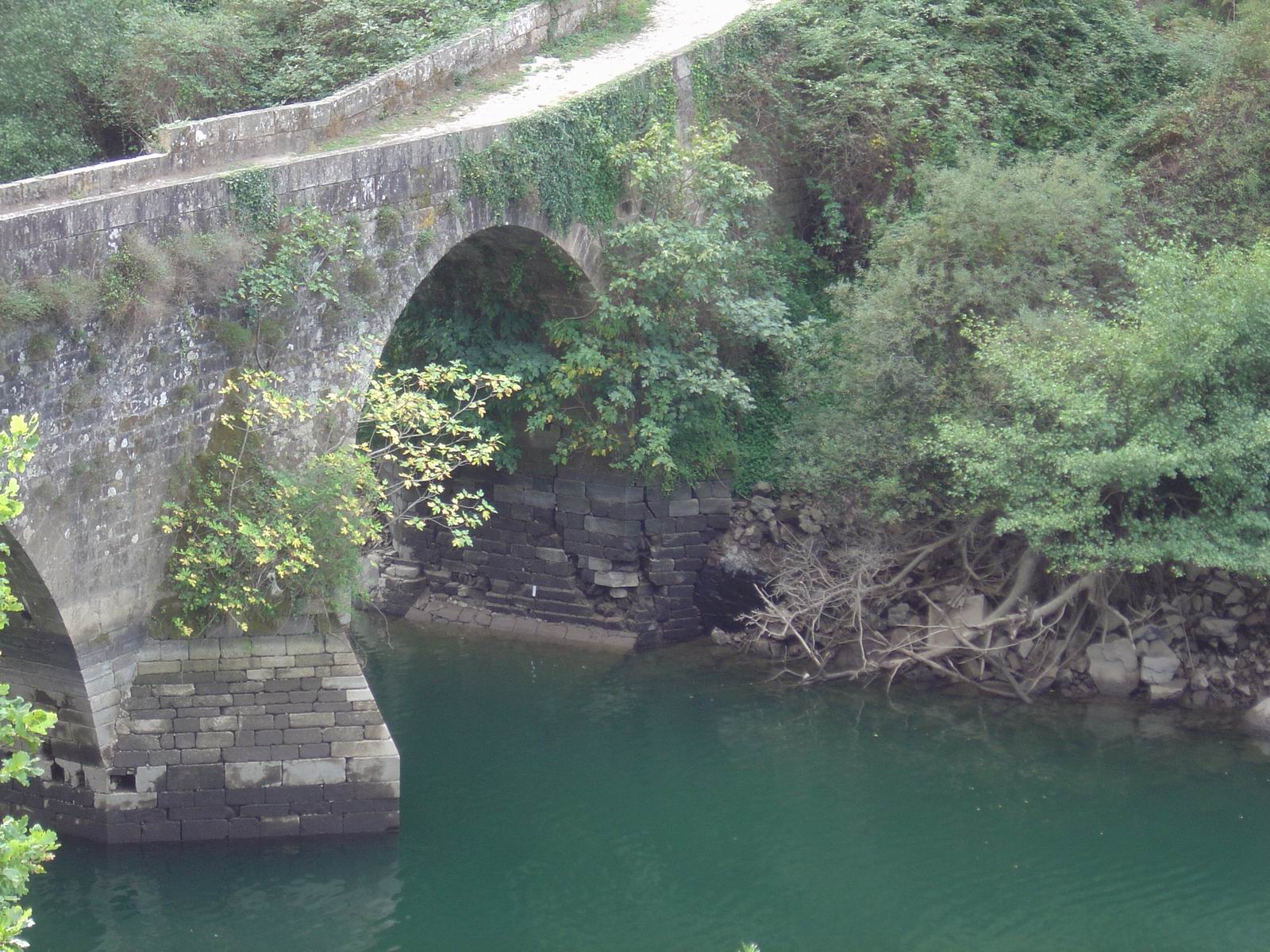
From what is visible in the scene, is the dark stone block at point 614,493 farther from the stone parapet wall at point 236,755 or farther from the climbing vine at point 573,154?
the stone parapet wall at point 236,755

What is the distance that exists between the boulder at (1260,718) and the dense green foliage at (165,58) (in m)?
10.6

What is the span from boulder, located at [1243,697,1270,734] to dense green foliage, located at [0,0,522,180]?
1055 cm

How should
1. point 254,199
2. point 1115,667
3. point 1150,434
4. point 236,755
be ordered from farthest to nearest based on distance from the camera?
1. point 1115,667
2. point 1150,434
3. point 236,755
4. point 254,199

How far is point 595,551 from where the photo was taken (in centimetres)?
1634

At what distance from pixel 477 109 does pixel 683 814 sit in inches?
273

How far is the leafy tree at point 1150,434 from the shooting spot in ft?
40.4

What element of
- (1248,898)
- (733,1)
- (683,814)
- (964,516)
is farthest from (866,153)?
(1248,898)

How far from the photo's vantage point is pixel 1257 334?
12.4 m

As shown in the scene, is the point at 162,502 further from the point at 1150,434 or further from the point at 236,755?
the point at 1150,434

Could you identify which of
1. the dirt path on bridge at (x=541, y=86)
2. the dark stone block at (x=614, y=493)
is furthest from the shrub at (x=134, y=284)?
the dark stone block at (x=614, y=493)

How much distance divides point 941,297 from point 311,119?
6.05 metres

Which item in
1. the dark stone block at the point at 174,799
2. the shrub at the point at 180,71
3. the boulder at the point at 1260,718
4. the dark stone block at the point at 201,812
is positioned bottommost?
the boulder at the point at 1260,718

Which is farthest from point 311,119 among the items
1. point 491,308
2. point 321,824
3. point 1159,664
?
point 1159,664

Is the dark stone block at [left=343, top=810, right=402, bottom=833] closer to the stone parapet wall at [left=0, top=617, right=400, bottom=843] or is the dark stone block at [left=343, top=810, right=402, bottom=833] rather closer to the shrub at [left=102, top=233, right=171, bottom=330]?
the stone parapet wall at [left=0, top=617, right=400, bottom=843]
